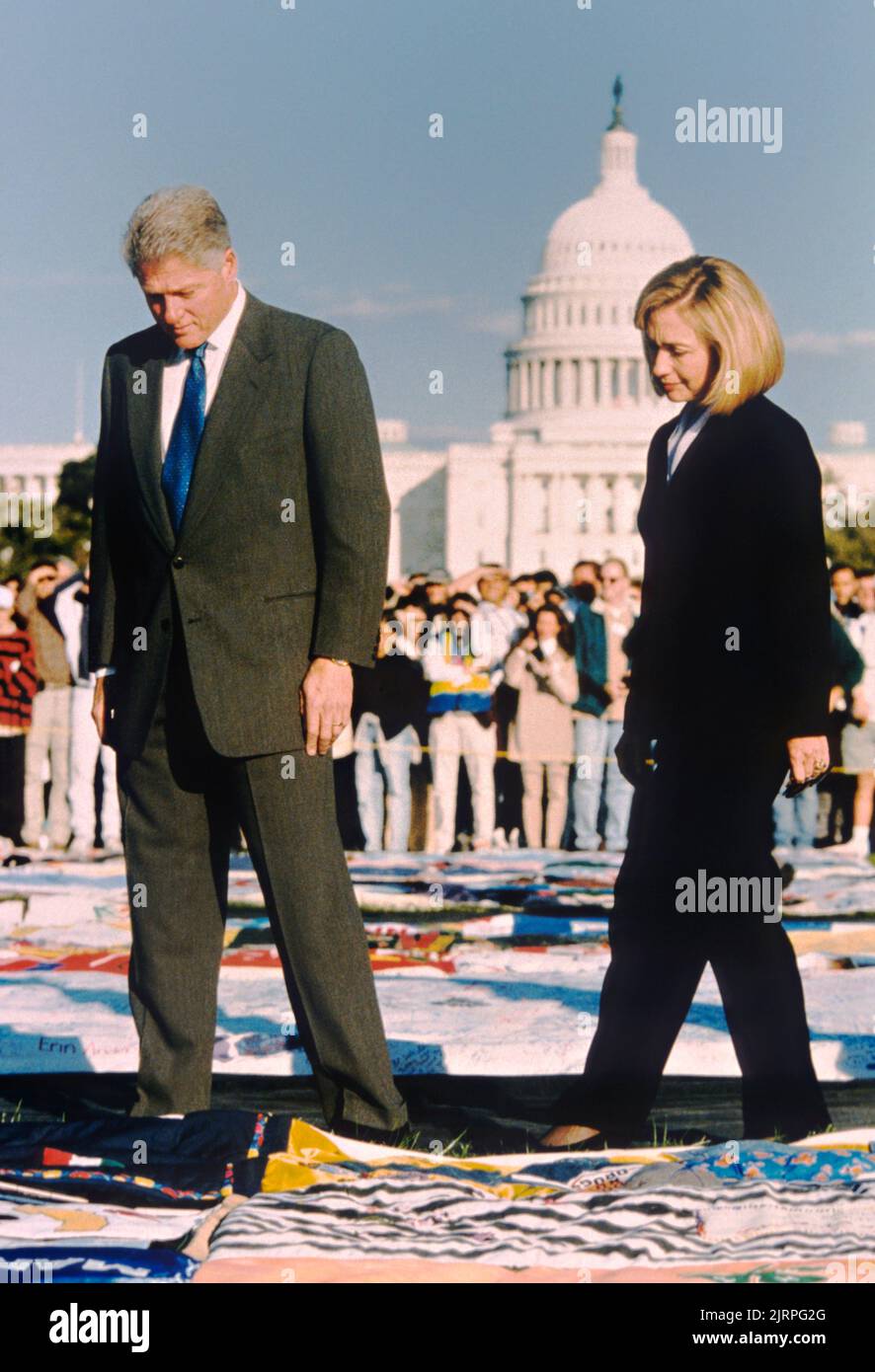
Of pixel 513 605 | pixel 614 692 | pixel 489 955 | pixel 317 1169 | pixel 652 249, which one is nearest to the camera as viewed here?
pixel 317 1169

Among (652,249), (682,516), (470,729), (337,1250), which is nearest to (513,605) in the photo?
(470,729)

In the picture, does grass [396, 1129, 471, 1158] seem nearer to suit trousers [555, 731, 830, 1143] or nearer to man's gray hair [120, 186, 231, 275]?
suit trousers [555, 731, 830, 1143]

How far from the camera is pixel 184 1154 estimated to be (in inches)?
173

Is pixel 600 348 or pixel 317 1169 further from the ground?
pixel 600 348

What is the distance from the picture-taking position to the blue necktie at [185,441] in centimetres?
447

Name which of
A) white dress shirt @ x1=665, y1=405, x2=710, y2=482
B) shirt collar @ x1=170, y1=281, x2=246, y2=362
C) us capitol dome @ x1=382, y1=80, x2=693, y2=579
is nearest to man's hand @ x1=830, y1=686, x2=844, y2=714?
white dress shirt @ x1=665, y1=405, x2=710, y2=482

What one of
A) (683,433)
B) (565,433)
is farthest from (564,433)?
(683,433)

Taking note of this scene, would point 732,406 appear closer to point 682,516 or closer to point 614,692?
point 682,516

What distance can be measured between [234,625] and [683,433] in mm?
1029

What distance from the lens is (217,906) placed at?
4.62 meters

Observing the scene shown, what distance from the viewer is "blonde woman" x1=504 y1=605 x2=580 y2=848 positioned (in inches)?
494
